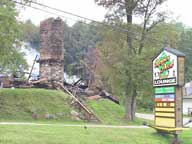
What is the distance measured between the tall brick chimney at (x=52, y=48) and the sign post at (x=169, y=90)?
11776mm

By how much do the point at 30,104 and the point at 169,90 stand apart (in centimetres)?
923

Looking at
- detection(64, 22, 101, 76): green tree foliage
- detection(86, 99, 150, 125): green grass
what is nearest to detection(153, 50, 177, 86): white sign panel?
detection(86, 99, 150, 125): green grass

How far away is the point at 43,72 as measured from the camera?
28.6 metres

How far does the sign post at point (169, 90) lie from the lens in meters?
15.8

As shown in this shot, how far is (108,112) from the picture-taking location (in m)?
25.9

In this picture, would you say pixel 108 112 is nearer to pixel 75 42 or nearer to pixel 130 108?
pixel 130 108

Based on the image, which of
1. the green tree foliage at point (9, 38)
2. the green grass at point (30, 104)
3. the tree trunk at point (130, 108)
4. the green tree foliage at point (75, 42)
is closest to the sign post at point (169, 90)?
the green grass at point (30, 104)

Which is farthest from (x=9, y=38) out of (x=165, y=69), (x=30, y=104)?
(x=165, y=69)

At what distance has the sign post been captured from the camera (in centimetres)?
1584

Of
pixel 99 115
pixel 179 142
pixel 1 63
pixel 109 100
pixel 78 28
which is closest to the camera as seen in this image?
pixel 179 142

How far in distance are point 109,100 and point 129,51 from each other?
6.04 m

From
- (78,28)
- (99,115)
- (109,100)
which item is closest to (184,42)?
(78,28)

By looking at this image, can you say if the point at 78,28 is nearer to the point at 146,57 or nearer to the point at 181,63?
the point at 146,57

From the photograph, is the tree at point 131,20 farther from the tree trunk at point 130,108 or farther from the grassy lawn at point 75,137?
the grassy lawn at point 75,137
